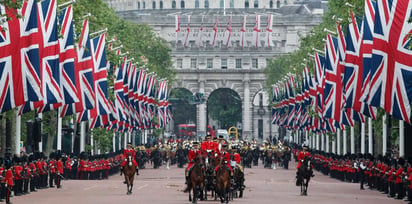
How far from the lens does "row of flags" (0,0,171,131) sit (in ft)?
175

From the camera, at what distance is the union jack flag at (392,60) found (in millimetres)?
51000

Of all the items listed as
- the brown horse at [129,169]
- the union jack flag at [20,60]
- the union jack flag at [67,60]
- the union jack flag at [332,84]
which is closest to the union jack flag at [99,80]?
the union jack flag at [67,60]

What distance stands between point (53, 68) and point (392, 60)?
15.8 metres

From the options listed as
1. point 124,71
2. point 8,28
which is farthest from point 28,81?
point 124,71

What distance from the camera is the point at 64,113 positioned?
70.5 metres

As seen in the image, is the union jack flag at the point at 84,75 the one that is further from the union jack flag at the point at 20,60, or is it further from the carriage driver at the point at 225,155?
the carriage driver at the point at 225,155

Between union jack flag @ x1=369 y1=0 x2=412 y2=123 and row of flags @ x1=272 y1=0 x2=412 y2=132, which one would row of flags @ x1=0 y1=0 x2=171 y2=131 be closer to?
row of flags @ x1=272 y1=0 x2=412 y2=132

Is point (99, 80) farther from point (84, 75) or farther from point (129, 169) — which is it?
point (129, 169)

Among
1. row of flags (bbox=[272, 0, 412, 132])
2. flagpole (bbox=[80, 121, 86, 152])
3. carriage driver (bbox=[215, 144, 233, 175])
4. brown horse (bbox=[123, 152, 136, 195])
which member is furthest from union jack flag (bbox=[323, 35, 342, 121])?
carriage driver (bbox=[215, 144, 233, 175])

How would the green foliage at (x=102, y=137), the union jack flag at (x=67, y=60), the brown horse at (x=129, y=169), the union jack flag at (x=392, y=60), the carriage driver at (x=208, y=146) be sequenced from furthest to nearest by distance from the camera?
the green foliage at (x=102, y=137)
the union jack flag at (x=67, y=60)
the brown horse at (x=129, y=169)
the carriage driver at (x=208, y=146)
the union jack flag at (x=392, y=60)

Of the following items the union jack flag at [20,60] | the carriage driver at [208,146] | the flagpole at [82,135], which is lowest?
the carriage driver at [208,146]

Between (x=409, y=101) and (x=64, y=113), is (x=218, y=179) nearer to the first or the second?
(x=409, y=101)

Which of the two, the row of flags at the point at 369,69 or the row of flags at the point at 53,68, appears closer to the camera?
the row of flags at the point at 369,69

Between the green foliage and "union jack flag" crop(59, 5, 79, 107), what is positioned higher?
"union jack flag" crop(59, 5, 79, 107)
